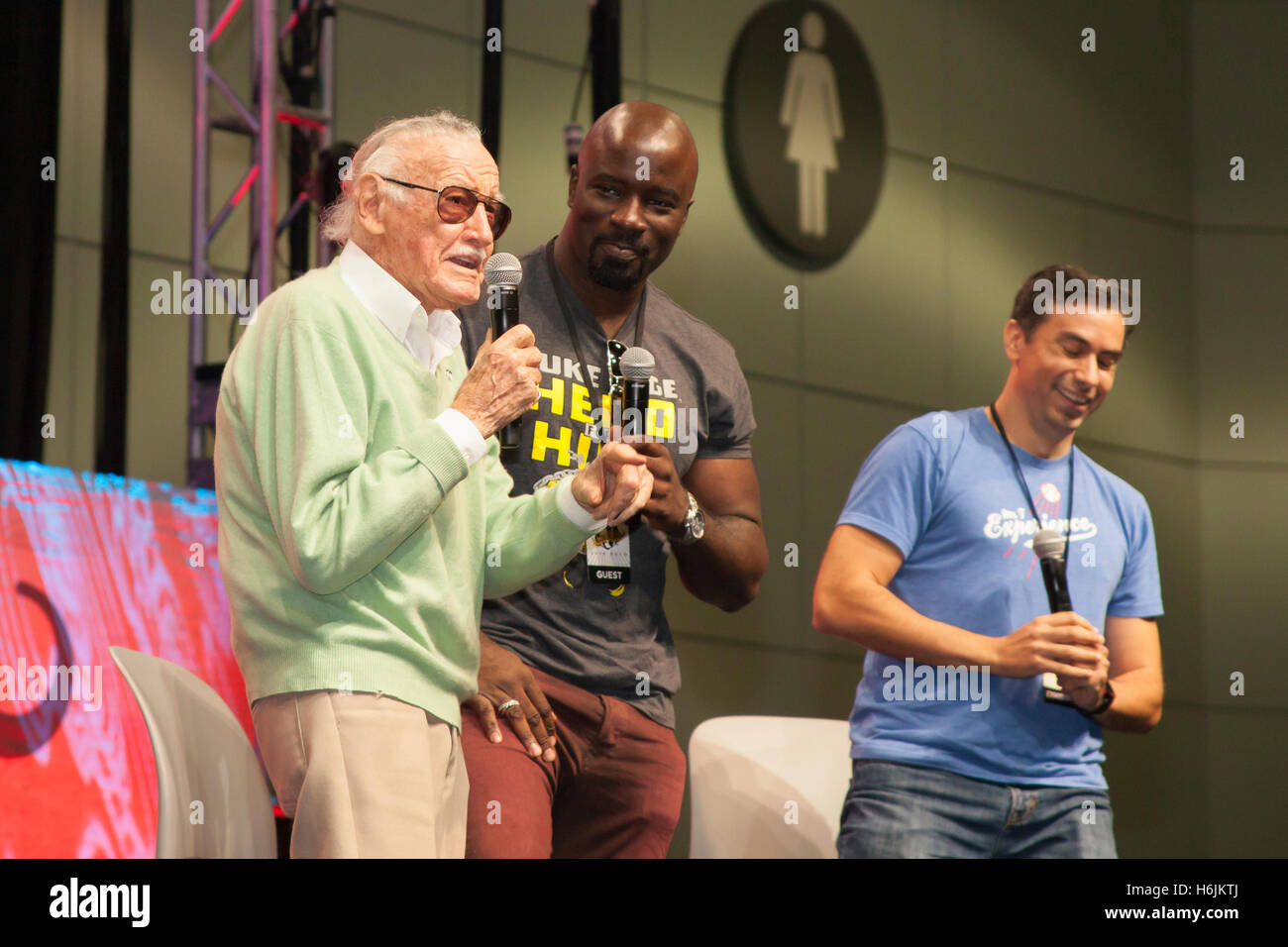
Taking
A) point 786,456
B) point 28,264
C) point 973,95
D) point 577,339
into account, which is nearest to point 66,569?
point 28,264

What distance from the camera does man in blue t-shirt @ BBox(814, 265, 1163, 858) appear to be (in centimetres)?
245

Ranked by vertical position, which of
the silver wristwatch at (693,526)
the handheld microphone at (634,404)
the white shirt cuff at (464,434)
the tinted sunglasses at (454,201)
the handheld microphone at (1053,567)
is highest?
the tinted sunglasses at (454,201)

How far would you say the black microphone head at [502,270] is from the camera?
214 cm

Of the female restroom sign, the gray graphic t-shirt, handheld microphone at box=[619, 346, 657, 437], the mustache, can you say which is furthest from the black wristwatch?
the female restroom sign

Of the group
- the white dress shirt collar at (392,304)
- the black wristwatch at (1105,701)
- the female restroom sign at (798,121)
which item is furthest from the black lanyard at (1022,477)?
the female restroom sign at (798,121)

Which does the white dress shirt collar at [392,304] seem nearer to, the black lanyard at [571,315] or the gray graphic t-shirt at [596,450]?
the gray graphic t-shirt at [596,450]

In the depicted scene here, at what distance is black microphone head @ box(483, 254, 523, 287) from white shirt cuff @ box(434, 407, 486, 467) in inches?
15.3

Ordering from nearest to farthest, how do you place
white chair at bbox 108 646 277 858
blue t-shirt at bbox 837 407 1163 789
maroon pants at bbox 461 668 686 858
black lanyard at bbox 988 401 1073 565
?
white chair at bbox 108 646 277 858 < maroon pants at bbox 461 668 686 858 < blue t-shirt at bbox 837 407 1163 789 < black lanyard at bbox 988 401 1073 565

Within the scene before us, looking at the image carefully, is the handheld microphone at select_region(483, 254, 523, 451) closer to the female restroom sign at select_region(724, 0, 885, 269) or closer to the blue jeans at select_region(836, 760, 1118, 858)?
the blue jeans at select_region(836, 760, 1118, 858)

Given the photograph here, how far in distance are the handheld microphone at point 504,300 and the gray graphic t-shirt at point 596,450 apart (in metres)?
0.14

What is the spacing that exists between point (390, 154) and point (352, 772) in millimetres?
838

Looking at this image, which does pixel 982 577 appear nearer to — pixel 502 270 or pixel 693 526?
pixel 693 526
